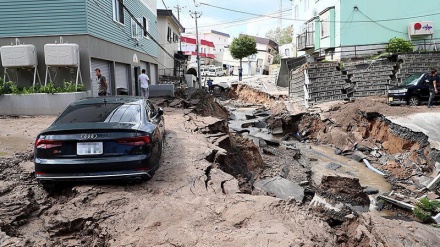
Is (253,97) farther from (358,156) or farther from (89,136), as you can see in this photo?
(89,136)

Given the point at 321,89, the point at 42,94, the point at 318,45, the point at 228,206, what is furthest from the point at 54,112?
the point at 318,45

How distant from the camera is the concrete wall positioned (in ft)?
38.3

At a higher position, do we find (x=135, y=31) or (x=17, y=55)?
(x=135, y=31)

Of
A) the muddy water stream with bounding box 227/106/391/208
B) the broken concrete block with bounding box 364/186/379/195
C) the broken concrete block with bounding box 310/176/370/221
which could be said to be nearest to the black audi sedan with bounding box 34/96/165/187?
the broken concrete block with bounding box 310/176/370/221

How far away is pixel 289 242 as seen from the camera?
10.5ft

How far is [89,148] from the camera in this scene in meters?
4.72

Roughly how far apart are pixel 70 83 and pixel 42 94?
3.24 ft

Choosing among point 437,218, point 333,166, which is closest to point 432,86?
point 333,166

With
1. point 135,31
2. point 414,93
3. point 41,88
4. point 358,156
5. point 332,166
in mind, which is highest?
point 135,31

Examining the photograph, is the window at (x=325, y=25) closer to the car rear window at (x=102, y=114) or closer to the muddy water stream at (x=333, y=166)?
the muddy water stream at (x=333, y=166)

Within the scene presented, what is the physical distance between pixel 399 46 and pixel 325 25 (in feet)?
19.4

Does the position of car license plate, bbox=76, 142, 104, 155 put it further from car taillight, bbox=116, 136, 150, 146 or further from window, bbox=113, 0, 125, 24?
window, bbox=113, 0, 125, 24

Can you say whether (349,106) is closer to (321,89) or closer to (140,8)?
(321,89)

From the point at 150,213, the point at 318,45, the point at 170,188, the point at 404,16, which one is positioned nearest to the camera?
the point at 150,213
